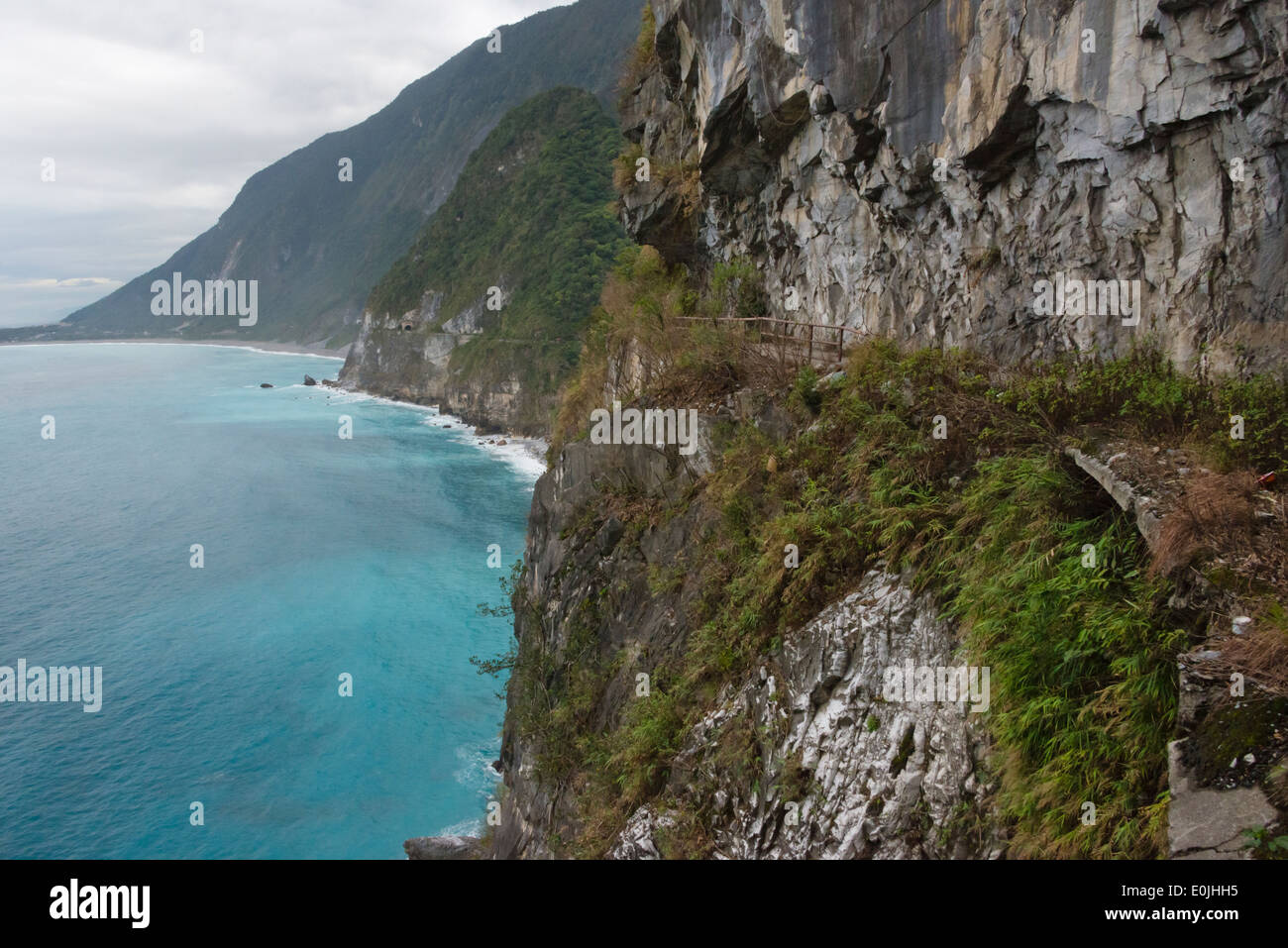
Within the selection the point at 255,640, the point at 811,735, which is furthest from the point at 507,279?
the point at 811,735

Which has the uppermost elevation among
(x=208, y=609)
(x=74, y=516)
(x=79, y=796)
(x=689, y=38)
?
(x=689, y=38)

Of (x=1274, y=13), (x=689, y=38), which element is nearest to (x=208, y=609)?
(x=689, y=38)

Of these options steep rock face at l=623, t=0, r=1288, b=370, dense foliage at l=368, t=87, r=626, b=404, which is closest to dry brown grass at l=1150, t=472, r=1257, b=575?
steep rock face at l=623, t=0, r=1288, b=370

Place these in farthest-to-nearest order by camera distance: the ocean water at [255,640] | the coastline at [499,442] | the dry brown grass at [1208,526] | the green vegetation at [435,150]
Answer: the green vegetation at [435,150] → the coastline at [499,442] → the ocean water at [255,640] → the dry brown grass at [1208,526]

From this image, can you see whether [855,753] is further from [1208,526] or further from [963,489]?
[1208,526]

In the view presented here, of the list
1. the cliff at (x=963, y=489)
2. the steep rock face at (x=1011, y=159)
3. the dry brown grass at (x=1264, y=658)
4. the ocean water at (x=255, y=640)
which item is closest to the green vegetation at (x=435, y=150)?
the ocean water at (x=255, y=640)

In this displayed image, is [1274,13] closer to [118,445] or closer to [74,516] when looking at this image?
[74,516]

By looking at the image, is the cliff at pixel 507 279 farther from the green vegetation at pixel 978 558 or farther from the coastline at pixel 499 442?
the green vegetation at pixel 978 558
